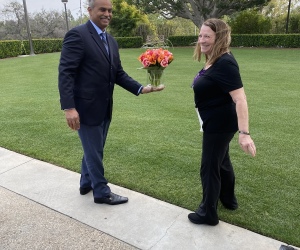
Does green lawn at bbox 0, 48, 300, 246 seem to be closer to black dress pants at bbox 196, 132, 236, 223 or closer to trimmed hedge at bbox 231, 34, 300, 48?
black dress pants at bbox 196, 132, 236, 223

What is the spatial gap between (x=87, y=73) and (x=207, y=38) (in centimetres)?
101

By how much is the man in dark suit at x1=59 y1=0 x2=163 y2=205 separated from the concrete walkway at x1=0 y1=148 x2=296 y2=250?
0.68 feet

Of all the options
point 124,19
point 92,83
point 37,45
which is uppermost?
point 124,19

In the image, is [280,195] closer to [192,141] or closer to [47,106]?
[192,141]

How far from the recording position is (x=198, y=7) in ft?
79.9

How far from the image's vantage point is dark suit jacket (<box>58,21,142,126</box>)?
2438 millimetres

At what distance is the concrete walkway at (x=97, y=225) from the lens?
2.36 metres

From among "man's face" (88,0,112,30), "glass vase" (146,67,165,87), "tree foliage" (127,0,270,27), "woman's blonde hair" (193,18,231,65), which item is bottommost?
"glass vase" (146,67,165,87)

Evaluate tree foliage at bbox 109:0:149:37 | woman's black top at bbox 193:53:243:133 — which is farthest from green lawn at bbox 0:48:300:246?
tree foliage at bbox 109:0:149:37

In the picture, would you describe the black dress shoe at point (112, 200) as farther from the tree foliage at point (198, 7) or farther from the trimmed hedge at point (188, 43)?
the tree foliage at point (198, 7)

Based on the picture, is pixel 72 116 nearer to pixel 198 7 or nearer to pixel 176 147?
pixel 176 147

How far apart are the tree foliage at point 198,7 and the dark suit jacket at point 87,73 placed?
22.7m

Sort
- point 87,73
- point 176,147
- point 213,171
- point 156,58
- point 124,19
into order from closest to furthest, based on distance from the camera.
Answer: point 213,171 < point 87,73 < point 156,58 < point 176,147 < point 124,19

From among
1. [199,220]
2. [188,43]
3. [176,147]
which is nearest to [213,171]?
[199,220]
